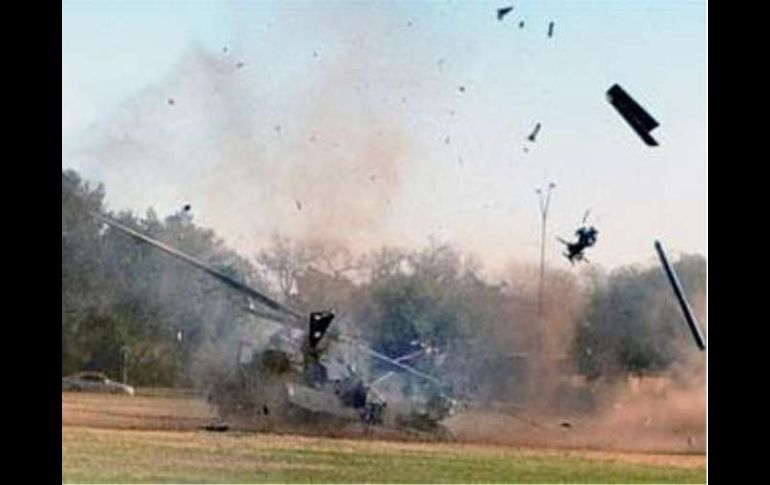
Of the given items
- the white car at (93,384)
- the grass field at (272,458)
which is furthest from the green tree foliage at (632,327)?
the white car at (93,384)

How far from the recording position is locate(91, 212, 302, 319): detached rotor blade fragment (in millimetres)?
2230

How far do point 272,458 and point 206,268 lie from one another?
1.37ft

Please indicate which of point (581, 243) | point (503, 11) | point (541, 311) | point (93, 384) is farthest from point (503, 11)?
point (93, 384)

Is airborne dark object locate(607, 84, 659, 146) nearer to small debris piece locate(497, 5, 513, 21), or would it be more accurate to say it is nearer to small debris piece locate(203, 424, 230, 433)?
small debris piece locate(497, 5, 513, 21)

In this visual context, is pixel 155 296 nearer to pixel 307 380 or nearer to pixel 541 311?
pixel 307 380

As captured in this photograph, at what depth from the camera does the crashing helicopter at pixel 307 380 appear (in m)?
2.24

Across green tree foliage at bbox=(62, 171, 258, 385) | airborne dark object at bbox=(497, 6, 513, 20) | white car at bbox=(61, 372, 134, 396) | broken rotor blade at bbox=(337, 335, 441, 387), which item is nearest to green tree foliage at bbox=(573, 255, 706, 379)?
broken rotor blade at bbox=(337, 335, 441, 387)

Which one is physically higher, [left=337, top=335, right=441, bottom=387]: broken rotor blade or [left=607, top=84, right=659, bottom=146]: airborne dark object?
[left=607, top=84, right=659, bottom=146]: airborne dark object

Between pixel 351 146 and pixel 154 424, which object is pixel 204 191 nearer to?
pixel 351 146

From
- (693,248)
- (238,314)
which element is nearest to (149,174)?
(238,314)

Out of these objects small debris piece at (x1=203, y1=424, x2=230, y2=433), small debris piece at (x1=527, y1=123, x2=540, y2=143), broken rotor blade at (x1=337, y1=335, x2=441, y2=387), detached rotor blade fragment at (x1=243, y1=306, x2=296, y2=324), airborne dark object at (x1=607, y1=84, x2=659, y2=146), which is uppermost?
airborne dark object at (x1=607, y1=84, x2=659, y2=146)

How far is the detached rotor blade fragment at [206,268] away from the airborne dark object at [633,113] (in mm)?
789

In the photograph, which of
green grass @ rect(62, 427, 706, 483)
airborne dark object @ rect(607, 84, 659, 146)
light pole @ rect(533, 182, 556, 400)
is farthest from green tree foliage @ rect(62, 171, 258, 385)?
airborne dark object @ rect(607, 84, 659, 146)
